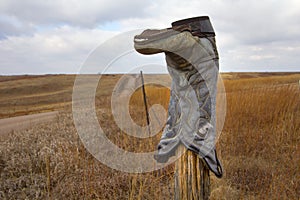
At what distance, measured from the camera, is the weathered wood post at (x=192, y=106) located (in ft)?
3.50

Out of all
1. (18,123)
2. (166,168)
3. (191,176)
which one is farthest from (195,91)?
(18,123)

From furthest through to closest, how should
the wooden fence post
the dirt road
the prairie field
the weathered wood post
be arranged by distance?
the dirt road → the prairie field → the wooden fence post → the weathered wood post

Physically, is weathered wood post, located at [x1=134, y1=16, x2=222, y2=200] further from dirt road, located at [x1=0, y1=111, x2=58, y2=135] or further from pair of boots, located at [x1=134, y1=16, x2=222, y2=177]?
dirt road, located at [x1=0, y1=111, x2=58, y2=135]

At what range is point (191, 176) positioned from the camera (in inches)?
47.3

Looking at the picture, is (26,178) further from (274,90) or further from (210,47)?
(274,90)

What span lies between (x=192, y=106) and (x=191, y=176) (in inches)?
14.9

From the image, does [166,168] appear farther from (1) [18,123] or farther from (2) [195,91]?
(1) [18,123]

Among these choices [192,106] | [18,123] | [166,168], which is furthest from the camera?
[18,123]

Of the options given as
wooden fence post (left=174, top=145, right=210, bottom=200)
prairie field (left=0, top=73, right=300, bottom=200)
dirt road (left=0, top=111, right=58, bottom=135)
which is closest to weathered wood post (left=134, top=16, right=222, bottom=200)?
wooden fence post (left=174, top=145, right=210, bottom=200)

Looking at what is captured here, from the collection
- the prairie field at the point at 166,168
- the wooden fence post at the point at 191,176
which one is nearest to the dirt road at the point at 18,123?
the prairie field at the point at 166,168

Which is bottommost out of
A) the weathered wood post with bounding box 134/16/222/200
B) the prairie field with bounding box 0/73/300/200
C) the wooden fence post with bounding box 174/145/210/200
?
the prairie field with bounding box 0/73/300/200

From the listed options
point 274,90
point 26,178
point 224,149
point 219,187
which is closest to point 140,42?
point 219,187

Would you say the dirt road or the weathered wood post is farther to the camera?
the dirt road

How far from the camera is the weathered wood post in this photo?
107cm
